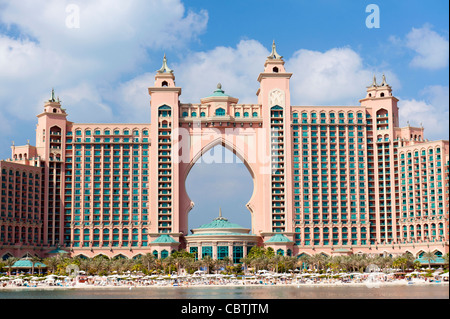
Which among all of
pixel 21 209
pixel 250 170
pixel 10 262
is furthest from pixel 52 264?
pixel 250 170

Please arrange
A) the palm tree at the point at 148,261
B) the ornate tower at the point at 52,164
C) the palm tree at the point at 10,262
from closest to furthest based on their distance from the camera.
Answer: the palm tree at the point at 148,261, the palm tree at the point at 10,262, the ornate tower at the point at 52,164

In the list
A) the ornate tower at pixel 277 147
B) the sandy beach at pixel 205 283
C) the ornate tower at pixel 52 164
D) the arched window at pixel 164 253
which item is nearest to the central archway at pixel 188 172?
the ornate tower at pixel 277 147

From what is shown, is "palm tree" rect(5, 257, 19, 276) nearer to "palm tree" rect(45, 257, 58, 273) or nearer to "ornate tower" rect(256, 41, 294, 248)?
"palm tree" rect(45, 257, 58, 273)

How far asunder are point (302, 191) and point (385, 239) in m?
22.7

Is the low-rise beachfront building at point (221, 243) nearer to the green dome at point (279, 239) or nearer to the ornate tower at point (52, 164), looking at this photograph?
the green dome at point (279, 239)

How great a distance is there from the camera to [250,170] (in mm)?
174875

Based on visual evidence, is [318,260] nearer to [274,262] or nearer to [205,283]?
[274,262]

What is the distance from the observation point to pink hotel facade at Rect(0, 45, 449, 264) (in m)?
170

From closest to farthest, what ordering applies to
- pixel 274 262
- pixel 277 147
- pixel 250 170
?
pixel 274 262 → pixel 277 147 → pixel 250 170

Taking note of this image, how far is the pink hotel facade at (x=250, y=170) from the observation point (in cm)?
17000

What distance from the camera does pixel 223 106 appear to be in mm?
175750

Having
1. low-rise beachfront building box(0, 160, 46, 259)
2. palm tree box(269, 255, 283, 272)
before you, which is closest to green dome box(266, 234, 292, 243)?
palm tree box(269, 255, 283, 272)
